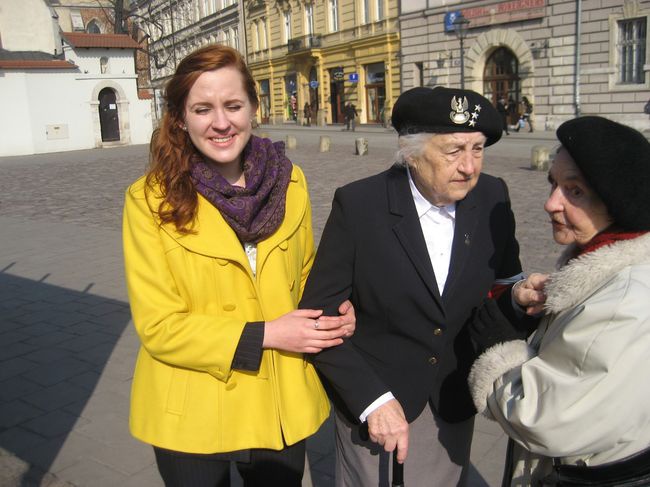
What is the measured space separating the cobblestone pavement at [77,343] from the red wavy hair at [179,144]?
6.82ft

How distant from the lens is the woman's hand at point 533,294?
6.49 ft

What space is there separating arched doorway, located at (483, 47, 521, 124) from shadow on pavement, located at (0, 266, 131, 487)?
84.0ft

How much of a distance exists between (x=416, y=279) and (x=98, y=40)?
1283 inches

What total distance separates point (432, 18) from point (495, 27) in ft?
13.4

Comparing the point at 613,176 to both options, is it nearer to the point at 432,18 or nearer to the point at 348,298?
the point at 348,298

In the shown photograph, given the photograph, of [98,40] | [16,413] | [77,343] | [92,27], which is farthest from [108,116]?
[16,413]

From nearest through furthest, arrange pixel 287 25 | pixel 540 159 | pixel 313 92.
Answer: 1. pixel 540 159
2. pixel 313 92
3. pixel 287 25

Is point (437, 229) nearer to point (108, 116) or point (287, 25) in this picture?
point (108, 116)

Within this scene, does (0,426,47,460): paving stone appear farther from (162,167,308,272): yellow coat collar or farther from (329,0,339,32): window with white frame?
(329,0,339,32): window with white frame

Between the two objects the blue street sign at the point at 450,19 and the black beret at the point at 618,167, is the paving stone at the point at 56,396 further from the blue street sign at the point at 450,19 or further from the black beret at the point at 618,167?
the blue street sign at the point at 450,19

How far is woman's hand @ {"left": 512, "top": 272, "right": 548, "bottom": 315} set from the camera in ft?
6.49

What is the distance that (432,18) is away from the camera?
3259cm

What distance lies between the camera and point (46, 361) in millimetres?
5402

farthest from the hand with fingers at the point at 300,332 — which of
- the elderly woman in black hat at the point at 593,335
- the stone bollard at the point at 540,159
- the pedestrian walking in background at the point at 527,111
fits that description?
the pedestrian walking in background at the point at 527,111
